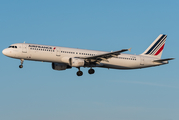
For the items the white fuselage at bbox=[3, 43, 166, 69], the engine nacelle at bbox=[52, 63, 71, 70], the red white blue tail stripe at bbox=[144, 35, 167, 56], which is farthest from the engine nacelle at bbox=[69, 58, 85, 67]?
the red white blue tail stripe at bbox=[144, 35, 167, 56]

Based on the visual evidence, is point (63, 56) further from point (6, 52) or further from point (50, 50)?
point (6, 52)

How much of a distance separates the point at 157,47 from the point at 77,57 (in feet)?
62.9

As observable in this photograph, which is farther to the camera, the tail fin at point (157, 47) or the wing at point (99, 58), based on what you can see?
the tail fin at point (157, 47)

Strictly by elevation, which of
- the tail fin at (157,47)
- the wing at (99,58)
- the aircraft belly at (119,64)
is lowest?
the aircraft belly at (119,64)

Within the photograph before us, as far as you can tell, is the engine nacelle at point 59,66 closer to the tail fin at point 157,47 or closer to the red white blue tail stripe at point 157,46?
the tail fin at point 157,47

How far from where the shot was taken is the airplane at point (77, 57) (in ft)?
191

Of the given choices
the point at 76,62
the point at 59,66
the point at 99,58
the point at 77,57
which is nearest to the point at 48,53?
the point at 76,62

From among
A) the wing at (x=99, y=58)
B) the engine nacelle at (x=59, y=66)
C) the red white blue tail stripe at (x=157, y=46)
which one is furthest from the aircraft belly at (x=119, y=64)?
the engine nacelle at (x=59, y=66)

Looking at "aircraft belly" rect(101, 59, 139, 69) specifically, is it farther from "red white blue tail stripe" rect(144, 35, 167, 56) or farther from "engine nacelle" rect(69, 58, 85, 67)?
"red white blue tail stripe" rect(144, 35, 167, 56)

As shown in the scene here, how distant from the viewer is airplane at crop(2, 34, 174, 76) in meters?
58.2

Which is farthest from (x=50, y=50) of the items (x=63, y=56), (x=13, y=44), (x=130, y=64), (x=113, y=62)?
(x=130, y=64)

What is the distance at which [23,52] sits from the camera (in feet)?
190

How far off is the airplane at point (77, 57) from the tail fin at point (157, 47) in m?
2.15

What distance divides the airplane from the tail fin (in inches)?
84.5
